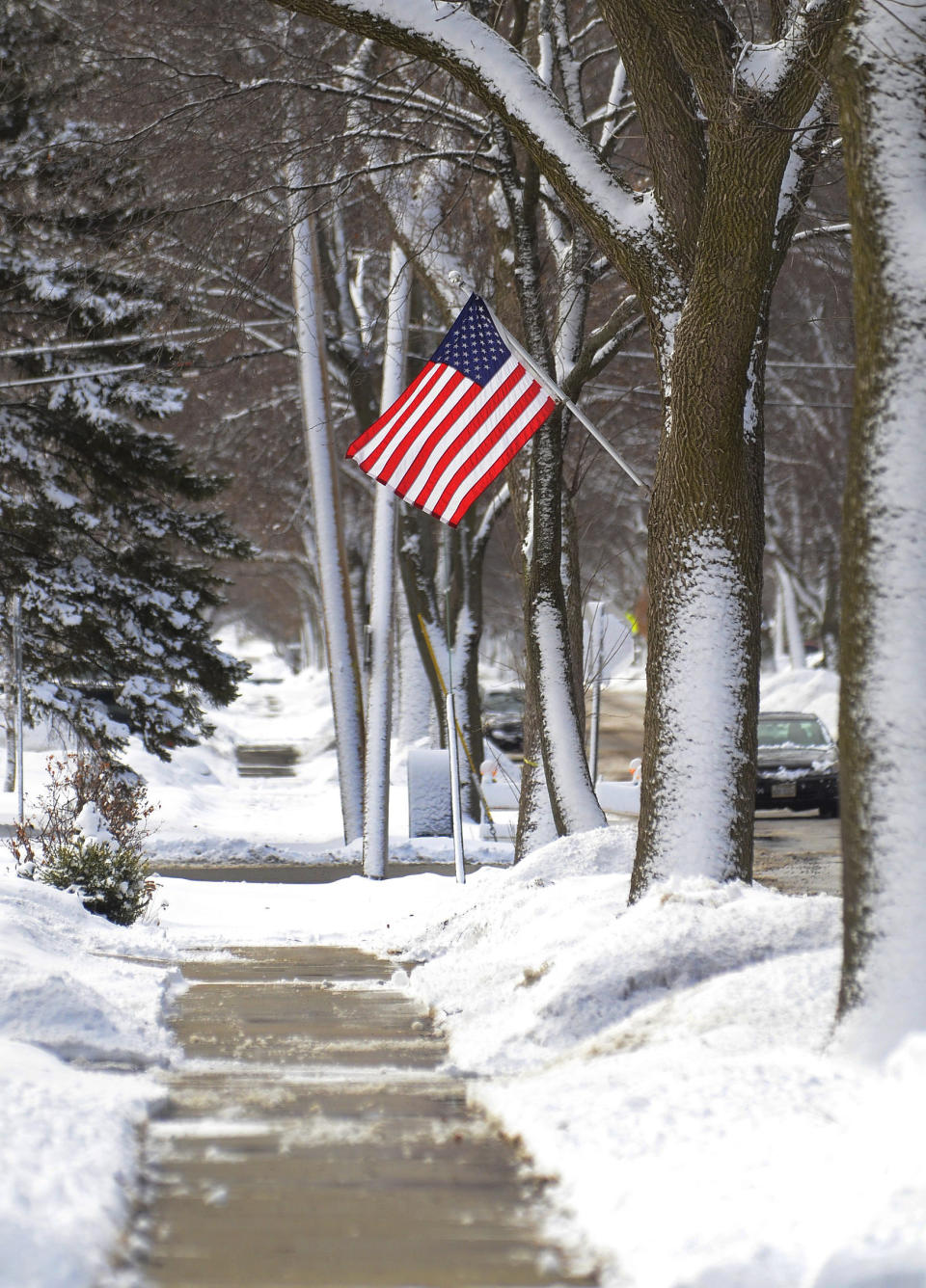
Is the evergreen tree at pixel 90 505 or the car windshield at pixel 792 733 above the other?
the evergreen tree at pixel 90 505

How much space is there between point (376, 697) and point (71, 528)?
226 inches

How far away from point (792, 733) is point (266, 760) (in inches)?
689

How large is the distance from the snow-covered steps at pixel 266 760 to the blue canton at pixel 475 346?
75.1ft

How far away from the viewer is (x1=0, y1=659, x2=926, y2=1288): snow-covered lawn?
341 cm

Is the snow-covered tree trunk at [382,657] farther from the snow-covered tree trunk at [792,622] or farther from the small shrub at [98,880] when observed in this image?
the snow-covered tree trunk at [792,622]

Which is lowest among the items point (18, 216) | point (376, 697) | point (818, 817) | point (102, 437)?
point (818, 817)

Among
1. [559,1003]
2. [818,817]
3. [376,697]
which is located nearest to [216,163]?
[376,697]

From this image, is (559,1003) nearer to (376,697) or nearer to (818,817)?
(376,697)

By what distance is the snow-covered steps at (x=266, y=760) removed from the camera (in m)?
32.5

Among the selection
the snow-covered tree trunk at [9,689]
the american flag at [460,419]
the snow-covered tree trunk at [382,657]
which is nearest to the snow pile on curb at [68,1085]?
the american flag at [460,419]

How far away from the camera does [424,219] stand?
13.5m

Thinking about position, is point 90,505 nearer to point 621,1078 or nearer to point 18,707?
point 18,707

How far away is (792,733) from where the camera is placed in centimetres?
2208

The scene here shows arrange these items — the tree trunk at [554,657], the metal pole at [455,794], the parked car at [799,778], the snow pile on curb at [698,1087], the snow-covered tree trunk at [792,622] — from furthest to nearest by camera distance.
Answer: the snow-covered tree trunk at [792,622] < the parked car at [799,778] < the metal pole at [455,794] < the tree trunk at [554,657] < the snow pile on curb at [698,1087]
